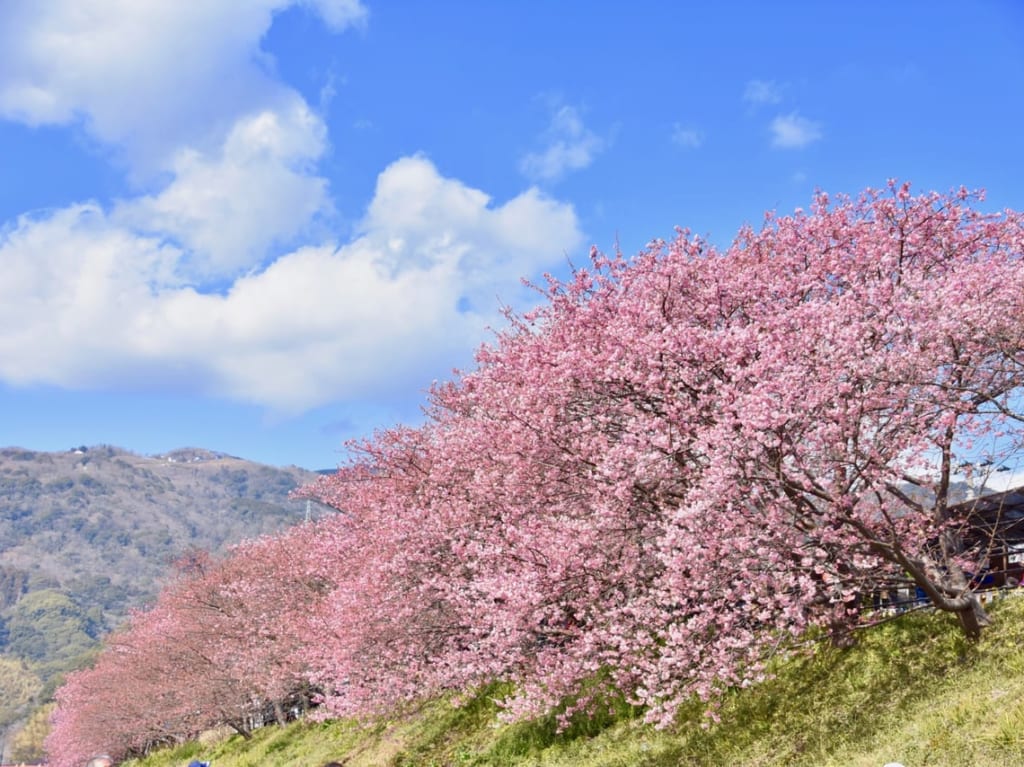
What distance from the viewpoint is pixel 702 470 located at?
12.1 meters

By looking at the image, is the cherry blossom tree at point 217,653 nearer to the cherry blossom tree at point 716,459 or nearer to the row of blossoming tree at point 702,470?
the row of blossoming tree at point 702,470

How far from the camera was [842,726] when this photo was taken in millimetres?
11242

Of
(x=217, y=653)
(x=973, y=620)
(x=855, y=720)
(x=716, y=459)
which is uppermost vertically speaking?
(x=217, y=653)

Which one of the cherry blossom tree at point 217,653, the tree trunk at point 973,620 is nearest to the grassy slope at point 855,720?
the tree trunk at point 973,620

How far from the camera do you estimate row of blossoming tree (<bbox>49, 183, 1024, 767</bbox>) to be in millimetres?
10750

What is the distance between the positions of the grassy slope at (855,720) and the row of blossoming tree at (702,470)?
58cm

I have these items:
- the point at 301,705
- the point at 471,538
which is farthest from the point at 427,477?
the point at 301,705

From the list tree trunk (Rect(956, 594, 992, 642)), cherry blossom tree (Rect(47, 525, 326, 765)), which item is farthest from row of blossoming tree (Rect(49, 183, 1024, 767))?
cherry blossom tree (Rect(47, 525, 326, 765))

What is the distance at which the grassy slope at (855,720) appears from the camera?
952 cm

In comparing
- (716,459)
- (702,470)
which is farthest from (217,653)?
(716,459)

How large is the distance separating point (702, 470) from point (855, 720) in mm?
3876

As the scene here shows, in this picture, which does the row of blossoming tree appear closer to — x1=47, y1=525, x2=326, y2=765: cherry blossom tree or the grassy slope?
the grassy slope

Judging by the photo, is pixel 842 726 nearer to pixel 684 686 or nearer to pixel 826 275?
pixel 684 686

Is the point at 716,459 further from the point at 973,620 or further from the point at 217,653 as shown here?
the point at 217,653
